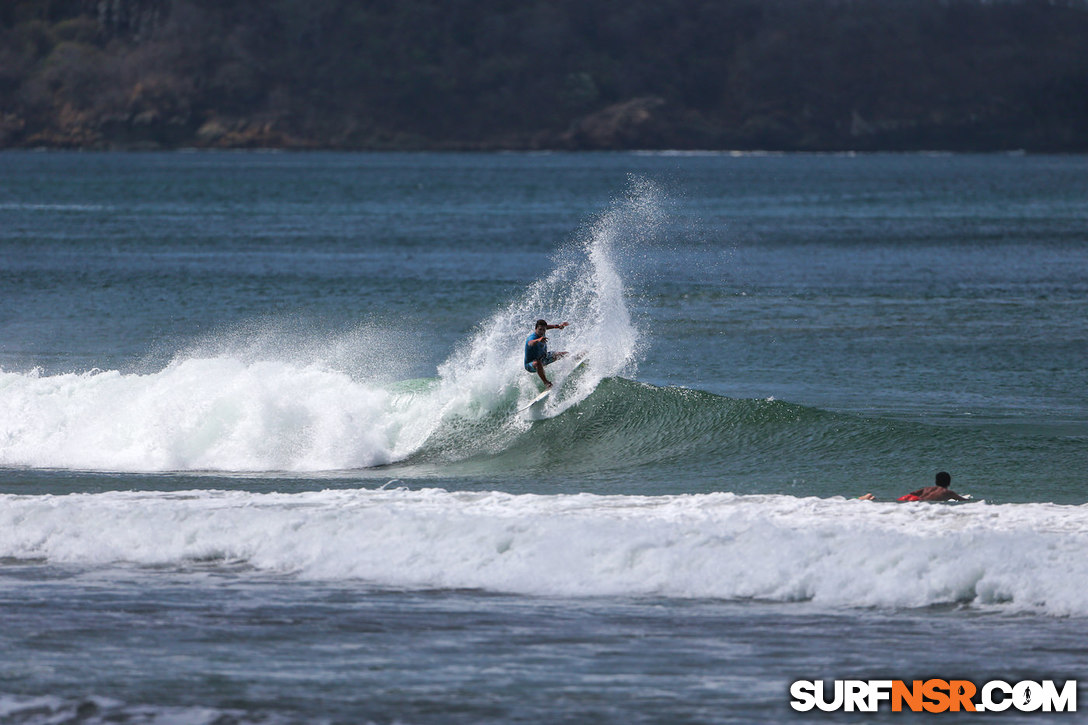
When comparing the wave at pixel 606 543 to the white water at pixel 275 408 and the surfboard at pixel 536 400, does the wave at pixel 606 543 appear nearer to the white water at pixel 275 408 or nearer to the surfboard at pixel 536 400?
the white water at pixel 275 408

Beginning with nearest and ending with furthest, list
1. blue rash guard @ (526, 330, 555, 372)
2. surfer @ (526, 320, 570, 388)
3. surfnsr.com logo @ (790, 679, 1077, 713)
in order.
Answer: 1. surfnsr.com logo @ (790, 679, 1077, 713)
2. surfer @ (526, 320, 570, 388)
3. blue rash guard @ (526, 330, 555, 372)

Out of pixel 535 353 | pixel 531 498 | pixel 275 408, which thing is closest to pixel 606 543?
pixel 531 498

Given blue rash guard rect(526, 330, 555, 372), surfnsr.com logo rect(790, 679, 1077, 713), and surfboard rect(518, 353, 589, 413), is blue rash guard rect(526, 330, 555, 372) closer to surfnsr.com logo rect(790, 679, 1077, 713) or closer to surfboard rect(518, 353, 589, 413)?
surfboard rect(518, 353, 589, 413)

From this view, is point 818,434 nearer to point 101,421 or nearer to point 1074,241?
point 101,421

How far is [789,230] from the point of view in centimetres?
7219

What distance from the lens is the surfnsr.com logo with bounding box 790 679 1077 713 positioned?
9883 millimetres

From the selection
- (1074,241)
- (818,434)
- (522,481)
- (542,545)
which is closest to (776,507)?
(542,545)

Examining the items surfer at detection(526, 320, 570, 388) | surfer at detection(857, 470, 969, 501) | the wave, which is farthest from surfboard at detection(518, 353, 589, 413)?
surfer at detection(857, 470, 969, 501)

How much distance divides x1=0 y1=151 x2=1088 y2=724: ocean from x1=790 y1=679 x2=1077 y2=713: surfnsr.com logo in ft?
0.49

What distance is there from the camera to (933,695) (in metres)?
10.0

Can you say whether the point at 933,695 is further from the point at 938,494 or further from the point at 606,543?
the point at 938,494

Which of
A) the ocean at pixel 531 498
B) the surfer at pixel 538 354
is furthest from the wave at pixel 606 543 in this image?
the surfer at pixel 538 354

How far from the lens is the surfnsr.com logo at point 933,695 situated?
32.4 ft

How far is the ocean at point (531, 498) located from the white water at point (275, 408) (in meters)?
0.06
